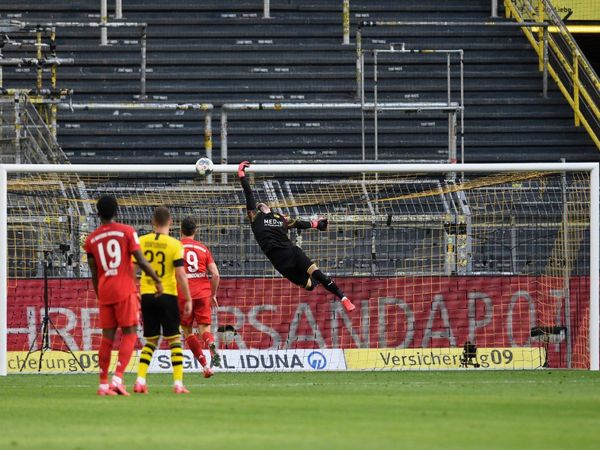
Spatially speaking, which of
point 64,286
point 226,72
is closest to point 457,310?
point 64,286

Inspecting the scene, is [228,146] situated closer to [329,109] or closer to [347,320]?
[329,109]

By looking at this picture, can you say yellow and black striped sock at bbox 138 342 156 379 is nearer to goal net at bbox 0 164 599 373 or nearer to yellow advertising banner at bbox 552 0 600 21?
goal net at bbox 0 164 599 373

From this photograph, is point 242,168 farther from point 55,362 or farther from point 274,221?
point 55,362

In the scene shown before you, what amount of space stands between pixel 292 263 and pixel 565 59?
12282mm

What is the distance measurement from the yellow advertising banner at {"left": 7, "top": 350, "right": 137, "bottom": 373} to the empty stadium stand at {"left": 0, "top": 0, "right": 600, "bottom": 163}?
7.40m

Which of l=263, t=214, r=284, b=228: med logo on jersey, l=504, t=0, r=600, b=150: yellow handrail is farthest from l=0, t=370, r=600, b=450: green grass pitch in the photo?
l=504, t=0, r=600, b=150: yellow handrail

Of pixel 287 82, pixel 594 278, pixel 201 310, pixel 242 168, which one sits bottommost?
pixel 201 310

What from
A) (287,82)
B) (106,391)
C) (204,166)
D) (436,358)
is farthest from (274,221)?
(287,82)

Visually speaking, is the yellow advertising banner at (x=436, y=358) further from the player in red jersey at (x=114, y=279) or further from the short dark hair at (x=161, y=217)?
the player in red jersey at (x=114, y=279)

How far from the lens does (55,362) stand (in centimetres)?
1959

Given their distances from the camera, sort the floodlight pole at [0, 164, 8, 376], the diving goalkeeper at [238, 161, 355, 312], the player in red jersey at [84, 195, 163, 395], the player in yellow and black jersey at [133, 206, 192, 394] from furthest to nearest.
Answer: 1. the diving goalkeeper at [238, 161, 355, 312]
2. the floodlight pole at [0, 164, 8, 376]
3. the player in yellow and black jersey at [133, 206, 192, 394]
4. the player in red jersey at [84, 195, 163, 395]

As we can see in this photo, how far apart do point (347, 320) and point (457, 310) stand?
5.13 feet

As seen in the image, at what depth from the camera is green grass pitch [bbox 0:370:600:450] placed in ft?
30.6

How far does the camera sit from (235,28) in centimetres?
2891
